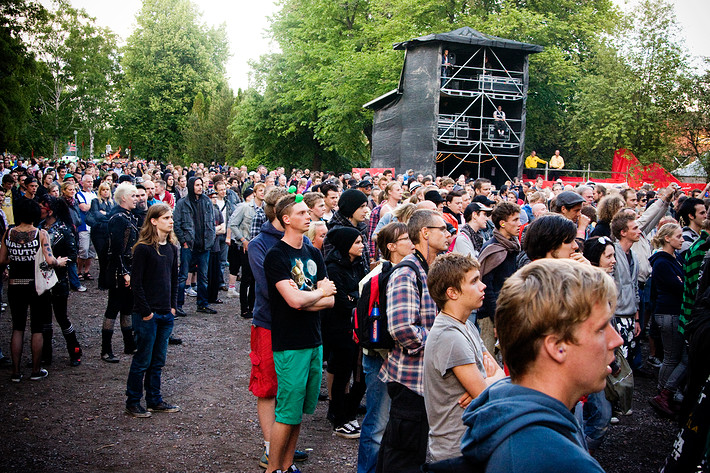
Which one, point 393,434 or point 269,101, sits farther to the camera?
point 269,101

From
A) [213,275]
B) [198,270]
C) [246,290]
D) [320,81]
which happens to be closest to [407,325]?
[246,290]

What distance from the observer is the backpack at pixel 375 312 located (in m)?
4.00

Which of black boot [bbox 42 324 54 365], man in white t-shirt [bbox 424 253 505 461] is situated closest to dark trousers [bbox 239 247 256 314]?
black boot [bbox 42 324 54 365]

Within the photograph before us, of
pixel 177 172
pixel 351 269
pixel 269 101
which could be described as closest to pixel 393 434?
pixel 351 269

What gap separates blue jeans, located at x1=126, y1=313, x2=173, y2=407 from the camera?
5645mm

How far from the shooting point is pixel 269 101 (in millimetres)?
40469

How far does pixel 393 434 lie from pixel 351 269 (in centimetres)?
241

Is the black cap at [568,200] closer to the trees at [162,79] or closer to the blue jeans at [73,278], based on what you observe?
the blue jeans at [73,278]

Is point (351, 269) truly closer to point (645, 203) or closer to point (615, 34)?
point (645, 203)

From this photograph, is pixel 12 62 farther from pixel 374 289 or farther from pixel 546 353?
pixel 546 353

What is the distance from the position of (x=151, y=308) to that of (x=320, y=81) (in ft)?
109

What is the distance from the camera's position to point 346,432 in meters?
5.62

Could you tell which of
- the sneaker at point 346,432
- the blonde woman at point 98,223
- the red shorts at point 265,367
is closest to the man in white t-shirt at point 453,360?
the red shorts at point 265,367

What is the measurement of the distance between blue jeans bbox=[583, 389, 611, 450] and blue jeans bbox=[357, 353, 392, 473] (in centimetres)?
150
